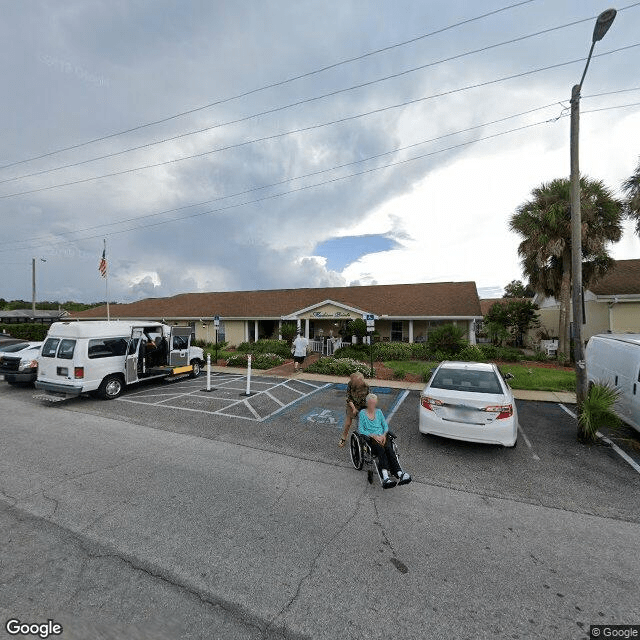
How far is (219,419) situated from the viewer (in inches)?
314

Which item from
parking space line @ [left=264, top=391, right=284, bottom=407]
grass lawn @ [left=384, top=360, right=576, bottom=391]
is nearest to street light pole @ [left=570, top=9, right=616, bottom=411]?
grass lawn @ [left=384, top=360, right=576, bottom=391]

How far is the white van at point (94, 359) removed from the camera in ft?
30.1

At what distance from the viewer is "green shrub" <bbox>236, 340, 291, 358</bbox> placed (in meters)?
18.8

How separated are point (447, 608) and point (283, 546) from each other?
1610mm

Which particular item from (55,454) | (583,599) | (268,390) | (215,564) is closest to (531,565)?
(583,599)

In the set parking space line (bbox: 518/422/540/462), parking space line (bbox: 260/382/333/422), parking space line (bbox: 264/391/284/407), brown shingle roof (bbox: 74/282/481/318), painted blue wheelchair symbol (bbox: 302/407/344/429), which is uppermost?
brown shingle roof (bbox: 74/282/481/318)

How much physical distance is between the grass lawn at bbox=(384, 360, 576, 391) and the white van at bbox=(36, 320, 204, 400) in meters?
9.99

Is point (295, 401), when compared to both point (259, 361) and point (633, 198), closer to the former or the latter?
point (259, 361)

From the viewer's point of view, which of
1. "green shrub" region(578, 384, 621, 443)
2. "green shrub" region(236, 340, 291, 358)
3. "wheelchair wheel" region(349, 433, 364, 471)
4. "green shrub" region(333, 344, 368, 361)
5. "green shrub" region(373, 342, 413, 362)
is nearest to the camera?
"wheelchair wheel" region(349, 433, 364, 471)

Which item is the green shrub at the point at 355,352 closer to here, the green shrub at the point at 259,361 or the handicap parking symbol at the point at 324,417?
the green shrub at the point at 259,361

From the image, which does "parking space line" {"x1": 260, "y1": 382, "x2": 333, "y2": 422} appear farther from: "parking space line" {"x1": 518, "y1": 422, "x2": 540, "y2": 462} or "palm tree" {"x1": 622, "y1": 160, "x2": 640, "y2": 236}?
"palm tree" {"x1": 622, "y1": 160, "x2": 640, "y2": 236}

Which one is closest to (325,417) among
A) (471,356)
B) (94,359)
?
(94,359)

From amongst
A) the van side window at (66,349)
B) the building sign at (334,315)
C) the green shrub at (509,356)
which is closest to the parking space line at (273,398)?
the van side window at (66,349)

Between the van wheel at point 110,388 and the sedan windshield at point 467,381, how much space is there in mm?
9199
